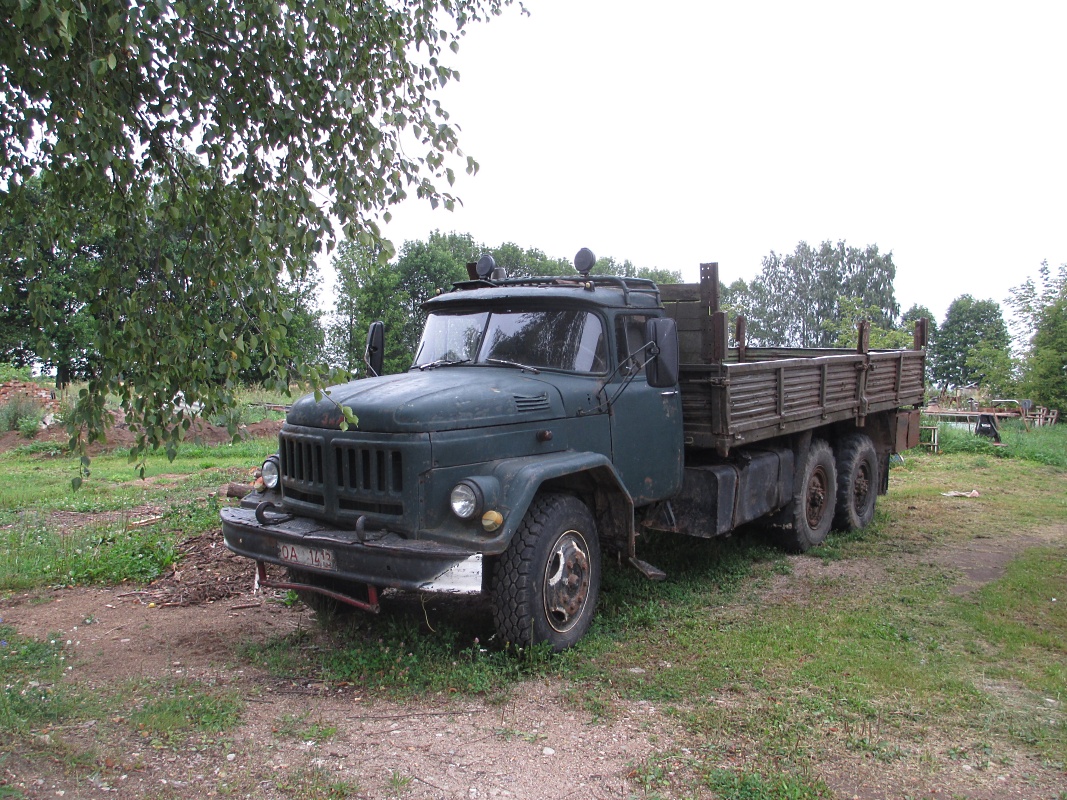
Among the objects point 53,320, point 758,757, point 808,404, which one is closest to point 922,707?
point 758,757

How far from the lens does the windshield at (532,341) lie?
576cm

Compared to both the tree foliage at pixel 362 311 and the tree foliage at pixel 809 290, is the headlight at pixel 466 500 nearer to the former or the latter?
the tree foliage at pixel 362 311

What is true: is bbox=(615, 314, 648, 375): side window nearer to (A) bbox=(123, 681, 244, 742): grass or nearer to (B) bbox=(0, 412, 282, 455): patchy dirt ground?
(A) bbox=(123, 681, 244, 742): grass

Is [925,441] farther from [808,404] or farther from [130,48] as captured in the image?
[130,48]

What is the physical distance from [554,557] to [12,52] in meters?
3.71

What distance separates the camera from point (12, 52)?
11.4 ft

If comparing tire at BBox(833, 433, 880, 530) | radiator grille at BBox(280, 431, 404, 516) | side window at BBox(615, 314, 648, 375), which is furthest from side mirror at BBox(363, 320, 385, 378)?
tire at BBox(833, 433, 880, 530)

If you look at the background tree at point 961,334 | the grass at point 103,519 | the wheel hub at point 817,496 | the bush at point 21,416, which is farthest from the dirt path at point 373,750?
the background tree at point 961,334

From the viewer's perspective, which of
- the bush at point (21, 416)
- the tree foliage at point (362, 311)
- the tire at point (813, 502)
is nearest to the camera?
the tire at point (813, 502)

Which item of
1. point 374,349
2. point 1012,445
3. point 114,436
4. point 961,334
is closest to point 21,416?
point 114,436

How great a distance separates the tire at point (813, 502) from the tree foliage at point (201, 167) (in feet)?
17.6

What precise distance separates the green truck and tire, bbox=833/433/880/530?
1.07m

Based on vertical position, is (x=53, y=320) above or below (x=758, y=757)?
above

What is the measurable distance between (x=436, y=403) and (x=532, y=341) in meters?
1.29
